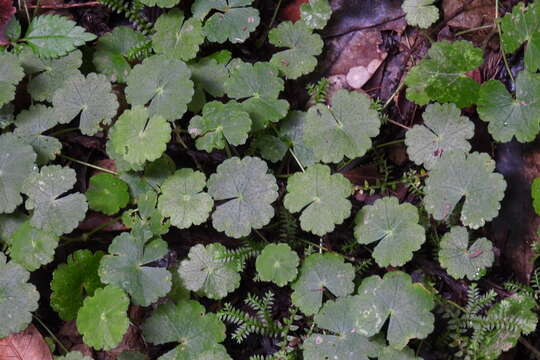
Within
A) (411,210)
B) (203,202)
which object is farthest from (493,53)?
(203,202)

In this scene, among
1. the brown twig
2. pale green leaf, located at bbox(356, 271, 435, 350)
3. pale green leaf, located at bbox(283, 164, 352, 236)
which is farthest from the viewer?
the brown twig

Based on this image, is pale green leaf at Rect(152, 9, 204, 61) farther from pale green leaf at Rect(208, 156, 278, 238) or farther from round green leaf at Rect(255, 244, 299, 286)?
round green leaf at Rect(255, 244, 299, 286)

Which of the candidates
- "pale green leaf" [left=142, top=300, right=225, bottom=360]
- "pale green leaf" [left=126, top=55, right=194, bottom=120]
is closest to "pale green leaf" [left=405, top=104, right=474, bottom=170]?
"pale green leaf" [left=126, top=55, right=194, bottom=120]

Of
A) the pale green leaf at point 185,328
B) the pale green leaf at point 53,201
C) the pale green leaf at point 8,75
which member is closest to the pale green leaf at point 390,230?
the pale green leaf at point 185,328

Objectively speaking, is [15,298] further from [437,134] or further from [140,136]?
[437,134]

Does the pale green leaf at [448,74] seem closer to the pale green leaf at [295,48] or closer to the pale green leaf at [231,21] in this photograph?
the pale green leaf at [295,48]
